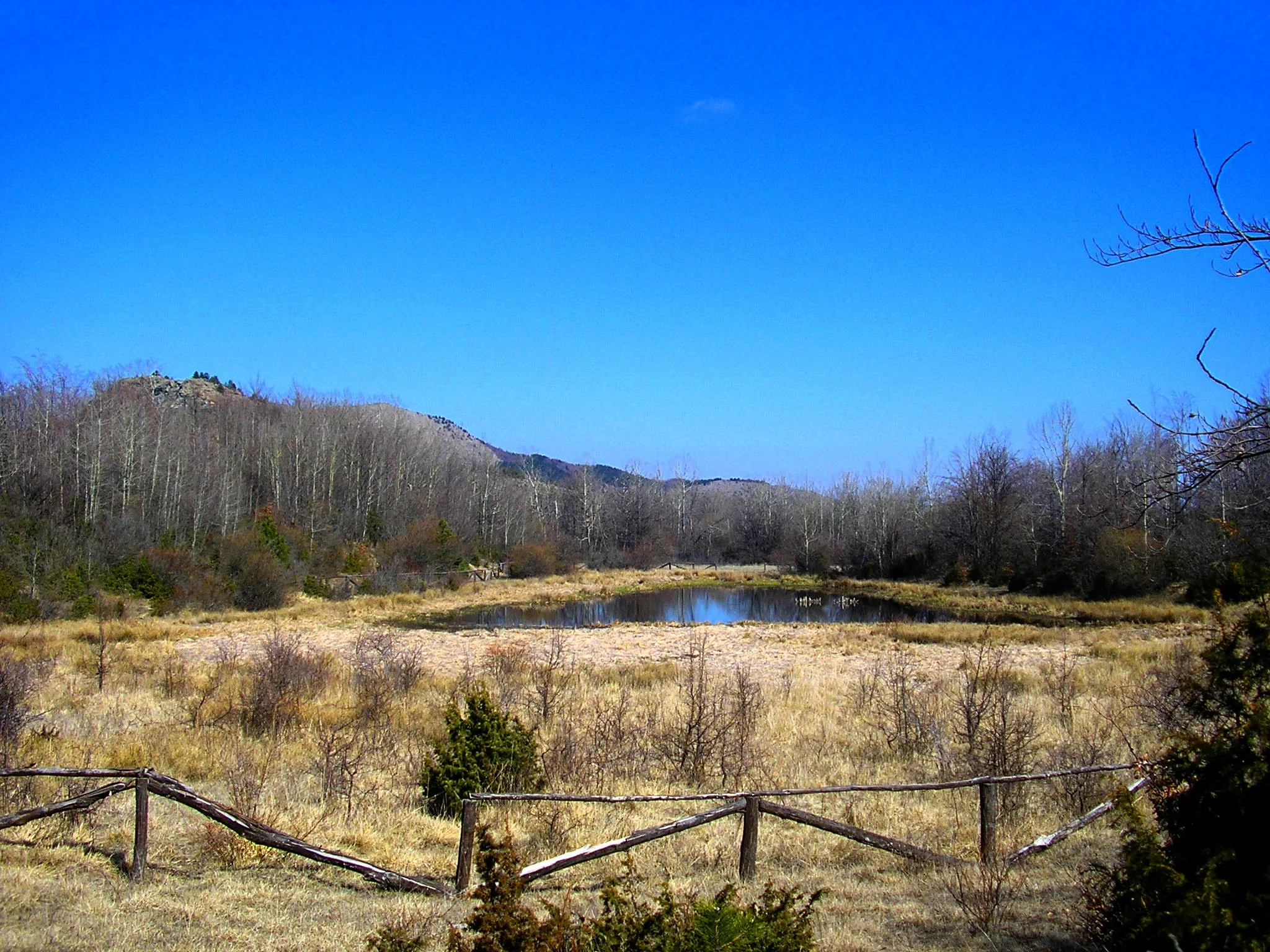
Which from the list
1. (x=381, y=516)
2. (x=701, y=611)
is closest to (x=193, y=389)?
(x=381, y=516)

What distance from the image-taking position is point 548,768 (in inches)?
444

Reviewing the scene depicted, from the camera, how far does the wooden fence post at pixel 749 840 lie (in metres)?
7.31

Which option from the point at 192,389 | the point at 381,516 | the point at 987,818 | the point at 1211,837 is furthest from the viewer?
the point at 192,389

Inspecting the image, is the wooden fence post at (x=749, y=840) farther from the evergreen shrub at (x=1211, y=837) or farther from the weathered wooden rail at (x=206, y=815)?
the evergreen shrub at (x=1211, y=837)

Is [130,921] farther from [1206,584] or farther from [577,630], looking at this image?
[1206,584]

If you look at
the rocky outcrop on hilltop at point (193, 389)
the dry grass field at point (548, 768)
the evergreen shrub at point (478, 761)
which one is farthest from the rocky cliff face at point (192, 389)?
the evergreen shrub at point (478, 761)

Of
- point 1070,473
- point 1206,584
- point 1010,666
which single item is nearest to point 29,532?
point 1010,666

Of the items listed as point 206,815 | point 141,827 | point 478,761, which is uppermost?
point 206,815

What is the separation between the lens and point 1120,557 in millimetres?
40031

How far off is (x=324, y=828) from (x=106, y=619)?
85.9 ft

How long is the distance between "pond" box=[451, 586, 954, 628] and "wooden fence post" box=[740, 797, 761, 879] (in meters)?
29.6

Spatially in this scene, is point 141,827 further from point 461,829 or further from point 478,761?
point 478,761

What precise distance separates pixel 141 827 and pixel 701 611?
136 ft

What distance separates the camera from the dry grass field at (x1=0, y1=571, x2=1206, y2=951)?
6.36m
